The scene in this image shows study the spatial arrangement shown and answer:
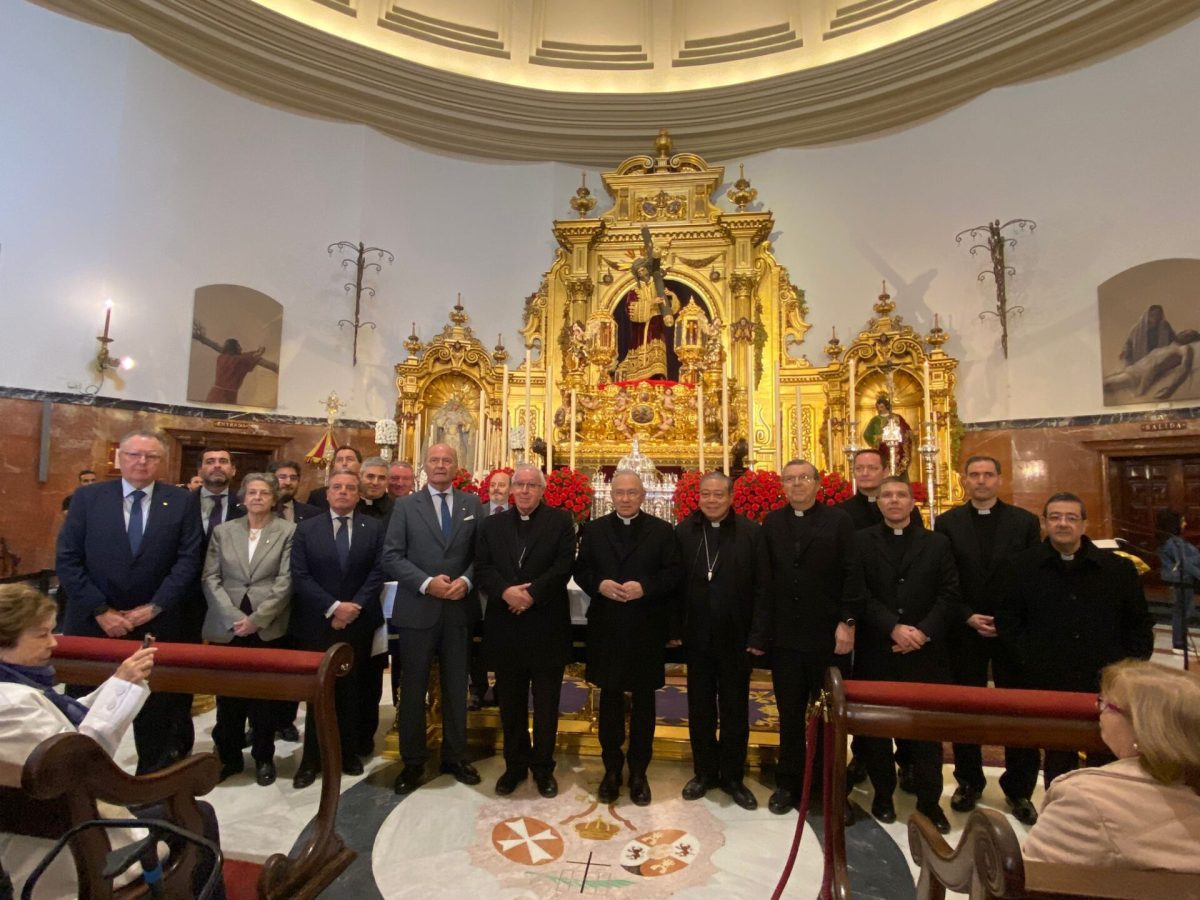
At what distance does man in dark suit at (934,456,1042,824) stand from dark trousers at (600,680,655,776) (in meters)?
1.53

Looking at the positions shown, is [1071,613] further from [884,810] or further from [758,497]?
[758,497]

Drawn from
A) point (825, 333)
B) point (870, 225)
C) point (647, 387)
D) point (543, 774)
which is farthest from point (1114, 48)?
point (543, 774)

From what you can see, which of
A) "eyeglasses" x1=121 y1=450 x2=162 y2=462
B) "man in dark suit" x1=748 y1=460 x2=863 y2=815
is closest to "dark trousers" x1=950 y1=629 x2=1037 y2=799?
"man in dark suit" x1=748 y1=460 x2=863 y2=815

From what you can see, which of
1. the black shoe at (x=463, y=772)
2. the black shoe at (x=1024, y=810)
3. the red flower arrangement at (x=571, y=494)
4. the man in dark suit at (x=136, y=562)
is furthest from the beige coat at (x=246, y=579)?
the black shoe at (x=1024, y=810)

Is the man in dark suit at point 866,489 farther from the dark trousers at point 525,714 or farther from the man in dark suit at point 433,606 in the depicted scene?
the man in dark suit at point 433,606

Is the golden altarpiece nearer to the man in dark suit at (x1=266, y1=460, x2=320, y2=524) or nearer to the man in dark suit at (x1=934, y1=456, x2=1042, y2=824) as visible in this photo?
the man in dark suit at (x1=266, y1=460, x2=320, y2=524)

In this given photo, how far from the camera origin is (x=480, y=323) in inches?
390

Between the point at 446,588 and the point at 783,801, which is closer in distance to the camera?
the point at 783,801

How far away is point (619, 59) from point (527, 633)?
1034 centimetres

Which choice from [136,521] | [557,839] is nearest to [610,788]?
[557,839]

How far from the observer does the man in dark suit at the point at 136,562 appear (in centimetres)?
322

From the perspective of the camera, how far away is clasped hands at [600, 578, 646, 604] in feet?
10.5

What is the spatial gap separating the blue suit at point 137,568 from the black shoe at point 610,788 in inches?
86.4

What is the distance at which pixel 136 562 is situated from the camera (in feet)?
10.8
